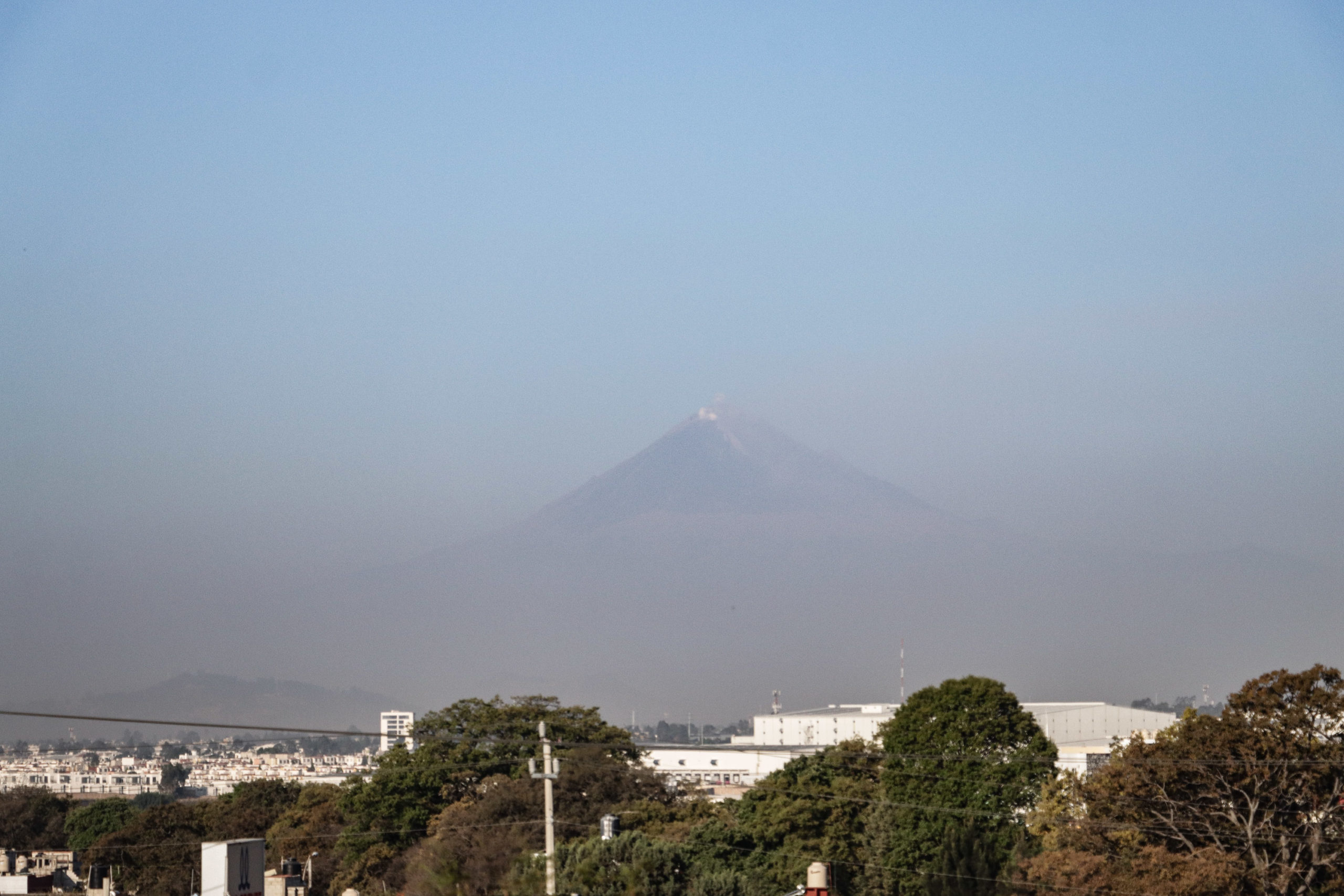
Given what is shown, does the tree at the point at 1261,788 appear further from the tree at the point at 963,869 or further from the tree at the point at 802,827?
the tree at the point at 802,827

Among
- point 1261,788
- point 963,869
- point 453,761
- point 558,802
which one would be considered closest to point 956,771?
point 963,869

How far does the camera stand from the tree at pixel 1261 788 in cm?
4384

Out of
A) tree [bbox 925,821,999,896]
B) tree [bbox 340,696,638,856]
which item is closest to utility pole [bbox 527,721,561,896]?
tree [bbox 925,821,999,896]

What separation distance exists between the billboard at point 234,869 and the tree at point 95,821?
5762 cm

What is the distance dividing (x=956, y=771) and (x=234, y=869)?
32.4 meters

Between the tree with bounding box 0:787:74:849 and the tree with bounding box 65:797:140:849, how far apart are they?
5.06 metres

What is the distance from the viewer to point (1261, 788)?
4403cm

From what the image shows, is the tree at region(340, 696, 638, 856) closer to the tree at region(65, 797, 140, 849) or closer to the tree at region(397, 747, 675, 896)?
the tree at region(397, 747, 675, 896)

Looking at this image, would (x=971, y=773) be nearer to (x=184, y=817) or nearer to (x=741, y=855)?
(x=741, y=855)

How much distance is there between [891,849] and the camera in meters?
62.2

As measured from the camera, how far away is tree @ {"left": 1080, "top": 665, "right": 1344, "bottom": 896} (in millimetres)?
43844

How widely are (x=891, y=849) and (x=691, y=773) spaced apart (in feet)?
407

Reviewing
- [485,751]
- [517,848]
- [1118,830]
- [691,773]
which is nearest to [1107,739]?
[691,773]

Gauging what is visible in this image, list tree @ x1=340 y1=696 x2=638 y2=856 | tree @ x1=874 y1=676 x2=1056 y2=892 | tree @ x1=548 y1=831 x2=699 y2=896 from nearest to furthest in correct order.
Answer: tree @ x1=548 y1=831 x2=699 y2=896, tree @ x1=874 y1=676 x2=1056 y2=892, tree @ x1=340 y1=696 x2=638 y2=856
